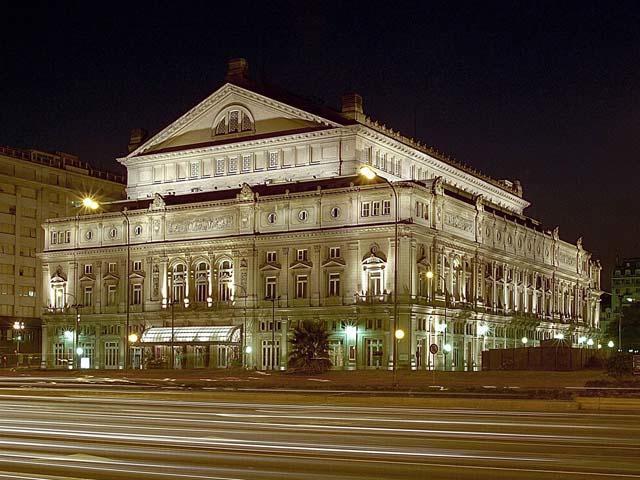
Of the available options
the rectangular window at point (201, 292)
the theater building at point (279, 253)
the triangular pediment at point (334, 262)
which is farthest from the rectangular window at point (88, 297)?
the triangular pediment at point (334, 262)

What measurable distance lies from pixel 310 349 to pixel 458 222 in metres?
32.6

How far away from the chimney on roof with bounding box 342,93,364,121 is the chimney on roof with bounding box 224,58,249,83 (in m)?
15.6

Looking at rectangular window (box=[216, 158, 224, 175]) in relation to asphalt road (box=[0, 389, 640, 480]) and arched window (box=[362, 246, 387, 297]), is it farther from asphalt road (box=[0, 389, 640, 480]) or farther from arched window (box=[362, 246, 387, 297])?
asphalt road (box=[0, 389, 640, 480])

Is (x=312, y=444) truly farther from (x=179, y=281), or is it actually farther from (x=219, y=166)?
(x=219, y=166)

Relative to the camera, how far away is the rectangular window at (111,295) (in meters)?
125

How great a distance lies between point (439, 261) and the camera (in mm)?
110625

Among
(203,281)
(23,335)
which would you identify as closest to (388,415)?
(203,281)

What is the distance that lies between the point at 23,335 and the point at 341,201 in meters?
63.7

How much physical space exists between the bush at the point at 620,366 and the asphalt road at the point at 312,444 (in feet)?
108

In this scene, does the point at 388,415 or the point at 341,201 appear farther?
the point at 341,201

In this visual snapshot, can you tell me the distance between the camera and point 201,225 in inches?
4690

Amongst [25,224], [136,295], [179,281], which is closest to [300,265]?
[179,281]

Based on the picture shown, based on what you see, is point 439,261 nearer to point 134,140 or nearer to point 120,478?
point 134,140

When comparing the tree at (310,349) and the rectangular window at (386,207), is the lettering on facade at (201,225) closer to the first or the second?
the rectangular window at (386,207)
